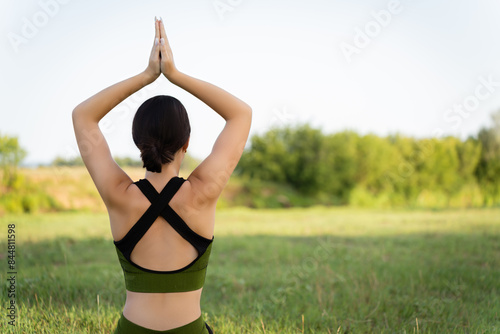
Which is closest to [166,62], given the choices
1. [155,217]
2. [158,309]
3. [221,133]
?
[221,133]

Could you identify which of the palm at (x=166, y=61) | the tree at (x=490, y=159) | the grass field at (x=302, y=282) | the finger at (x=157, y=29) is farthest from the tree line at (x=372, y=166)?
the palm at (x=166, y=61)

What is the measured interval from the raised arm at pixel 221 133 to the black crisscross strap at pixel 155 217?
106 mm

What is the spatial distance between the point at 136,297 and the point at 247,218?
10.8m

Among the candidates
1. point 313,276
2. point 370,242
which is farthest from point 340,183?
point 313,276

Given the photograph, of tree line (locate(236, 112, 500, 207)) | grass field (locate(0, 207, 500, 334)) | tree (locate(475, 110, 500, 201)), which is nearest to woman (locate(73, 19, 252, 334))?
grass field (locate(0, 207, 500, 334))

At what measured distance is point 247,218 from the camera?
1250cm

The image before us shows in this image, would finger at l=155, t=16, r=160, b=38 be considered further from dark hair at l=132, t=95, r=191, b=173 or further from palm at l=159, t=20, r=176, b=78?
dark hair at l=132, t=95, r=191, b=173

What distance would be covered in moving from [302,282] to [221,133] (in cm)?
362

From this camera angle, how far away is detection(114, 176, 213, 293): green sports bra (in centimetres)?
165

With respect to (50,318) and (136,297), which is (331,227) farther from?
(136,297)

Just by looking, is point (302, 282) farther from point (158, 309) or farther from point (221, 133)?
point (221, 133)

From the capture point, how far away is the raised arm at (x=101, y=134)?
5.41ft

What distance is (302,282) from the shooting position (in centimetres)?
495

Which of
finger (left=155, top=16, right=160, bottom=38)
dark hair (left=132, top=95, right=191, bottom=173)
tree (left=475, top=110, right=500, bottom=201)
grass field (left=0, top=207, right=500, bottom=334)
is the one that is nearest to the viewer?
dark hair (left=132, top=95, right=191, bottom=173)
